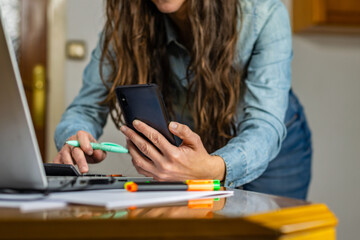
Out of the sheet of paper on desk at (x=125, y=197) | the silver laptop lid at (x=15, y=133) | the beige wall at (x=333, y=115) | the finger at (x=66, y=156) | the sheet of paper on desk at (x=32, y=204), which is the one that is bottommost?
the beige wall at (x=333, y=115)

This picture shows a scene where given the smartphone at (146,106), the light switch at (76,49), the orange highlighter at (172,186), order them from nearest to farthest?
the orange highlighter at (172,186), the smartphone at (146,106), the light switch at (76,49)

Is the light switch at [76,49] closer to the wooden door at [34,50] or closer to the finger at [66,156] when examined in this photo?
the wooden door at [34,50]

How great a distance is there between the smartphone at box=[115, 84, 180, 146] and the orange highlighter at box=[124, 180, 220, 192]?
20 centimetres

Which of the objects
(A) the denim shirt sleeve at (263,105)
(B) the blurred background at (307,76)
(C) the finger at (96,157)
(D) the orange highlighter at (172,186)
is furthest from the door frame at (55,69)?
(D) the orange highlighter at (172,186)

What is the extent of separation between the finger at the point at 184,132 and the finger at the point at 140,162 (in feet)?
0.25

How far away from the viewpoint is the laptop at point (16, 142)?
16.7 inches

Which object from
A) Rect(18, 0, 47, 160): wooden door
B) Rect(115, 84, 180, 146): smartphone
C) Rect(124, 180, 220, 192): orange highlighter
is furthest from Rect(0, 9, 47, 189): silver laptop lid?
Rect(18, 0, 47, 160): wooden door

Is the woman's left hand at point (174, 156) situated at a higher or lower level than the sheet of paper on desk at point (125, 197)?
lower

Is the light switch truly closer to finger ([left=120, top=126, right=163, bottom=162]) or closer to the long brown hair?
the long brown hair

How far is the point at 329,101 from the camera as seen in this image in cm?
232

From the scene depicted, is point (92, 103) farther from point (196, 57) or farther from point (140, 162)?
point (140, 162)

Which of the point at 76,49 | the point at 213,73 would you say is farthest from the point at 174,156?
the point at 76,49

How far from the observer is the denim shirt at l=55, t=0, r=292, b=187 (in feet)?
3.06

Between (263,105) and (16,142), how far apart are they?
0.72 meters
